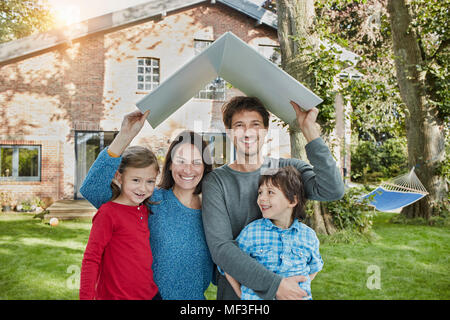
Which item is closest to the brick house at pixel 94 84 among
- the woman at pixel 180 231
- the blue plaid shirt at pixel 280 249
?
the woman at pixel 180 231

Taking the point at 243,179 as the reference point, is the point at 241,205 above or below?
below

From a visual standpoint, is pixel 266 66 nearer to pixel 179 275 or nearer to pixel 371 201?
pixel 179 275

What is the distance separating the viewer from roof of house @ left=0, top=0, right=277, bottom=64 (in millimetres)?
10281

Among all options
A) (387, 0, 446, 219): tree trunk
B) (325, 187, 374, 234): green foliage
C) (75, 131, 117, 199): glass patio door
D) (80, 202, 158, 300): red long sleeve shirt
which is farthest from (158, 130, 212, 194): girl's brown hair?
(75, 131, 117, 199): glass patio door

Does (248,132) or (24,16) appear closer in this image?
(248,132)

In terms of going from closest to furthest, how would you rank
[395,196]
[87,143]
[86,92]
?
[395,196], [86,92], [87,143]

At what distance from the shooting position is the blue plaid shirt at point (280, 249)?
1.63m

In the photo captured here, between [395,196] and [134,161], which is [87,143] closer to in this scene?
[395,196]

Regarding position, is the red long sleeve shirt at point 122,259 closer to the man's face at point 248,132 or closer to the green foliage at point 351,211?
the man's face at point 248,132

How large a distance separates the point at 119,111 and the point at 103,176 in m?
9.93

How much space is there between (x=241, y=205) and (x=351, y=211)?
5401mm

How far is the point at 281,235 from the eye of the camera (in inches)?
67.0

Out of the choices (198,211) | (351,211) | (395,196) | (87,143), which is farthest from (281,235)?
(87,143)

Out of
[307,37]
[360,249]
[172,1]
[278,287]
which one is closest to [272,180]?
[278,287]
